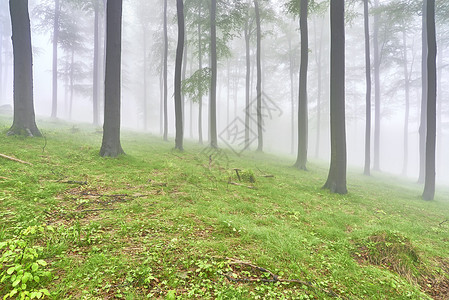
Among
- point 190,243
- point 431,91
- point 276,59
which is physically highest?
point 276,59

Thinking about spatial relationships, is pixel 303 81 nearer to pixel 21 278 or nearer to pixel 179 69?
pixel 179 69

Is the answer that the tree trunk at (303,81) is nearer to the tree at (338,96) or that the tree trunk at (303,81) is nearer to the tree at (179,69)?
the tree at (338,96)

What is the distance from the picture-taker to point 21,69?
7379 millimetres

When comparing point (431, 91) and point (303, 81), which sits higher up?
point (303, 81)

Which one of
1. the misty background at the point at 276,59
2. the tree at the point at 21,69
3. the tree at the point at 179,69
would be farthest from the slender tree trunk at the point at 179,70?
the tree at the point at 21,69

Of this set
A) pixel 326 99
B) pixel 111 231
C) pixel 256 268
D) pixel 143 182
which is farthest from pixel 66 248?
pixel 326 99

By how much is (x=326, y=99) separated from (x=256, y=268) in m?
25.3

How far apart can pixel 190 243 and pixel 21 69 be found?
32.2 feet

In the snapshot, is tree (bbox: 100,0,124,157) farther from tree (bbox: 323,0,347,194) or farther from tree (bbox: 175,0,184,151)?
tree (bbox: 323,0,347,194)

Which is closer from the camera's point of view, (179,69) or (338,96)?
(338,96)

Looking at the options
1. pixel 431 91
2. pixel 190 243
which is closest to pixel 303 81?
pixel 431 91

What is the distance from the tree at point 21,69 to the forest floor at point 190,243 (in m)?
2.80

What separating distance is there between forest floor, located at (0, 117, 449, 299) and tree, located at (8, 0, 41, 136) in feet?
9.18

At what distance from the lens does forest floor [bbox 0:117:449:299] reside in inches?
74.1
